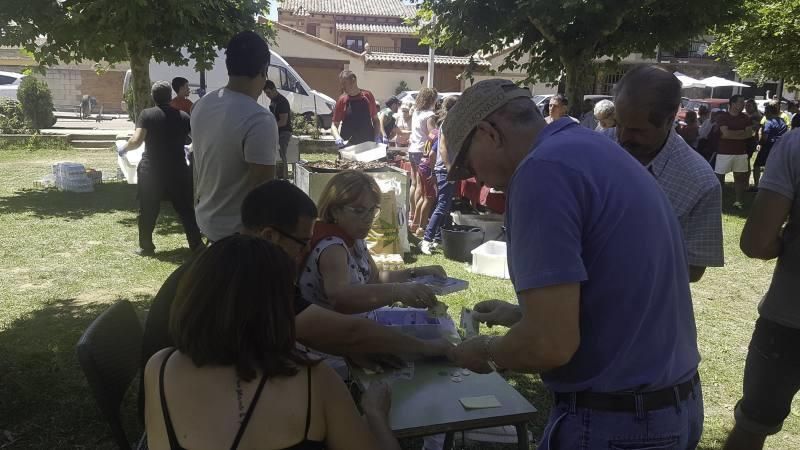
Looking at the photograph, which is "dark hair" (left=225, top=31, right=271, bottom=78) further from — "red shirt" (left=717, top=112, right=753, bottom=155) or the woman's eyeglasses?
"red shirt" (left=717, top=112, right=753, bottom=155)

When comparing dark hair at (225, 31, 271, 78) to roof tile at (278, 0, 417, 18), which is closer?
dark hair at (225, 31, 271, 78)

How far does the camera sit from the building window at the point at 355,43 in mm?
41219

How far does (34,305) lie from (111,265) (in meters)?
1.13

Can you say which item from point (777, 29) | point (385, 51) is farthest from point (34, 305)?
point (385, 51)

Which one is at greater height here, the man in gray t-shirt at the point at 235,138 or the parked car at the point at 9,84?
the parked car at the point at 9,84

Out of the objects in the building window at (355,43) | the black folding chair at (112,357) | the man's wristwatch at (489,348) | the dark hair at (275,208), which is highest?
the building window at (355,43)

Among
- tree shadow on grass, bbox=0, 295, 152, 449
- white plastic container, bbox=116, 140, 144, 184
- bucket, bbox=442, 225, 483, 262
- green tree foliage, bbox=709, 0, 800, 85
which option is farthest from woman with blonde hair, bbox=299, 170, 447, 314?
green tree foliage, bbox=709, 0, 800, 85

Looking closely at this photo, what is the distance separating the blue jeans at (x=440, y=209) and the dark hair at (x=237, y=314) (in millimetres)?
5216

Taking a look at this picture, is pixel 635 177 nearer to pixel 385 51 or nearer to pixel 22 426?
pixel 22 426

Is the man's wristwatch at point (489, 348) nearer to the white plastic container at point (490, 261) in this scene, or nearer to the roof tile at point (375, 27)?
the white plastic container at point (490, 261)

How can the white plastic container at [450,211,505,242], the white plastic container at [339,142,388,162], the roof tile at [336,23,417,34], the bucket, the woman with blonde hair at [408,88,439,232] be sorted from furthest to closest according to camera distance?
the roof tile at [336,23,417,34] < the woman with blonde hair at [408,88,439,232] < the white plastic container at [339,142,388,162] < the white plastic container at [450,211,505,242] < the bucket

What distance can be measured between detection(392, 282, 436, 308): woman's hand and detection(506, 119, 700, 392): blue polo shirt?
3.23ft

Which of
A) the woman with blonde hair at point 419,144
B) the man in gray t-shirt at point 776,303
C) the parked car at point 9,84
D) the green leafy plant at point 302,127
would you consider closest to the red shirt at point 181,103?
the woman with blonde hair at point 419,144

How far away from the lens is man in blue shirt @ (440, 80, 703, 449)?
124 cm
